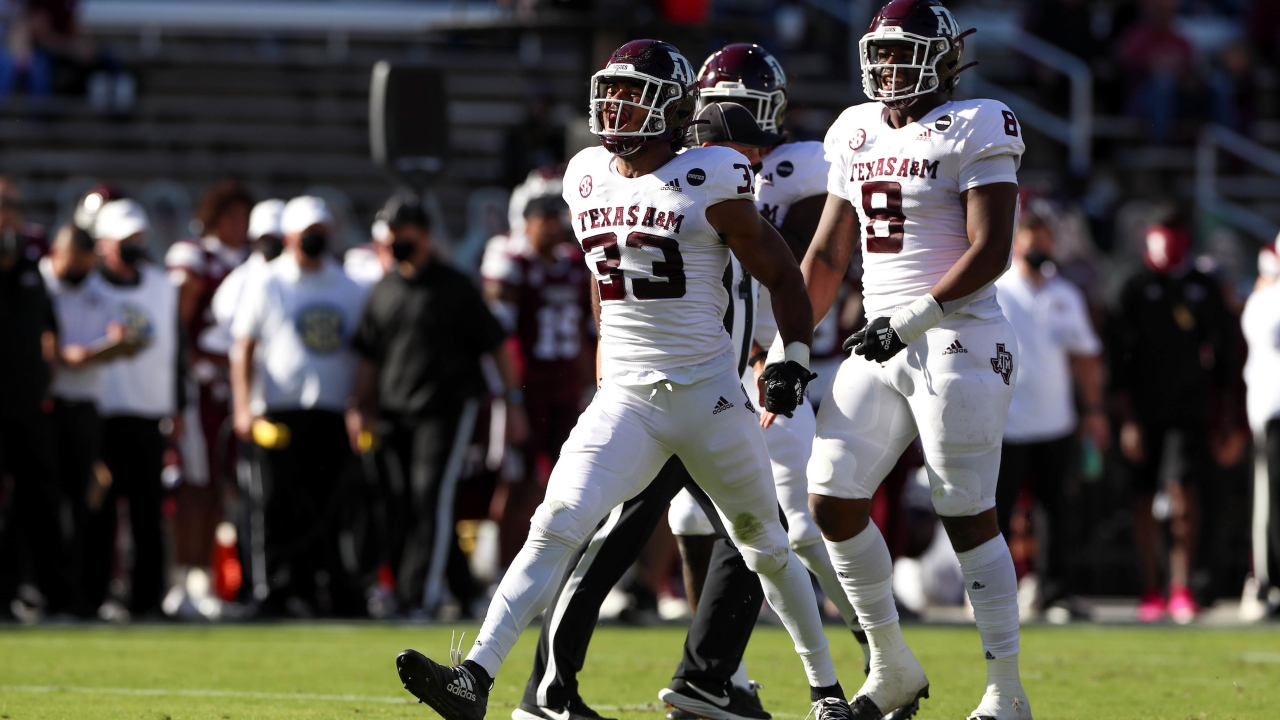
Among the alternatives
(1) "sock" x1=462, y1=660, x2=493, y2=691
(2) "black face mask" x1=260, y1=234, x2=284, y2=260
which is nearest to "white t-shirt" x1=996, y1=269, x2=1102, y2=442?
(2) "black face mask" x1=260, y1=234, x2=284, y2=260

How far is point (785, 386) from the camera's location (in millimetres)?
5598

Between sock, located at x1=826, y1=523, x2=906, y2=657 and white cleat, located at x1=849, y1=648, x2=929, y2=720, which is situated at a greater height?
sock, located at x1=826, y1=523, x2=906, y2=657

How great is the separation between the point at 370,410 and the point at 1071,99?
1019cm

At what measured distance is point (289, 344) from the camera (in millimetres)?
10672

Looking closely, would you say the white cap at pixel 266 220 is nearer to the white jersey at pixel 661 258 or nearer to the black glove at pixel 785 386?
the white jersey at pixel 661 258

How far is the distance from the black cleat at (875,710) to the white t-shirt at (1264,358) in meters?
5.80

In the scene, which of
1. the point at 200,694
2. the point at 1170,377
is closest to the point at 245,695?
the point at 200,694

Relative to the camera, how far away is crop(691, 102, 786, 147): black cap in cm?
651

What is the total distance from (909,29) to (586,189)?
3.58 ft

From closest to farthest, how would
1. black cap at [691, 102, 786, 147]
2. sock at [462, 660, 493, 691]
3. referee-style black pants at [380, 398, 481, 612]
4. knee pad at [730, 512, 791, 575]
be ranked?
sock at [462, 660, 493, 691]
knee pad at [730, 512, 791, 575]
black cap at [691, 102, 786, 147]
referee-style black pants at [380, 398, 481, 612]

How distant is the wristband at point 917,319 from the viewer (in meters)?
5.69

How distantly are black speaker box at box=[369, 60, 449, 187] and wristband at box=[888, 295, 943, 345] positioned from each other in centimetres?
598

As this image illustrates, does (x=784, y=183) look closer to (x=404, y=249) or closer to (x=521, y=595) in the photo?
(x=521, y=595)

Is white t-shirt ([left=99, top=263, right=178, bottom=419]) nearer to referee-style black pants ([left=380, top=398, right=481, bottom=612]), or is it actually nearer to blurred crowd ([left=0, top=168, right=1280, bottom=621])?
blurred crowd ([left=0, top=168, right=1280, bottom=621])
